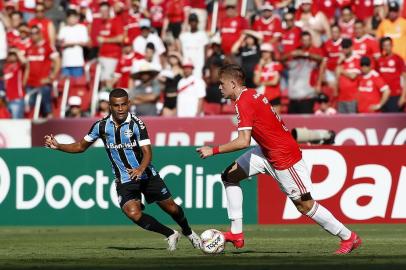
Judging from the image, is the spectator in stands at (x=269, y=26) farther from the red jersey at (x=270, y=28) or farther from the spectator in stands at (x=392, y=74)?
the spectator in stands at (x=392, y=74)

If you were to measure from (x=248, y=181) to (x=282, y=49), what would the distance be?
16.9ft

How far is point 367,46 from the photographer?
23.3 metres

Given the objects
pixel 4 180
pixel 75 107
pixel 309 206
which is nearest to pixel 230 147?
pixel 309 206

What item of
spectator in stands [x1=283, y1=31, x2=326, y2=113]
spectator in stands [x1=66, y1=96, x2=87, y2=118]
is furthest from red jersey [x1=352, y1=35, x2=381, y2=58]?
spectator in stands [x1=66, y1=96, x2=87, y2=118]

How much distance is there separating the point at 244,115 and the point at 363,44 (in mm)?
10873

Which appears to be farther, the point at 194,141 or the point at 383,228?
the point at 194,141

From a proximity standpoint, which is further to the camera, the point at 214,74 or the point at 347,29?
the point at 347,29

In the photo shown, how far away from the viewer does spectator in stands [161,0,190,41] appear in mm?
25844

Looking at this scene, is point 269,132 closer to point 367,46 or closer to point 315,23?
point 367,46

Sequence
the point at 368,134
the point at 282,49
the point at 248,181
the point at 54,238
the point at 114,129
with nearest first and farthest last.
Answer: the point at 114,129
the point at 54,238
the point at 248,181
the point at 368,134
the point at 282,49

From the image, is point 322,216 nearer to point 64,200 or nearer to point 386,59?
point 64,200

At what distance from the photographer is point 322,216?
42.7 ft

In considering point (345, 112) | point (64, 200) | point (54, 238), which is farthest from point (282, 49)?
point (54, 238)

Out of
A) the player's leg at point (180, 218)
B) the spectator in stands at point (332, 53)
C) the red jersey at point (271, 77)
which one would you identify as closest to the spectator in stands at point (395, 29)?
the spectator in stands at point (332, 53)
